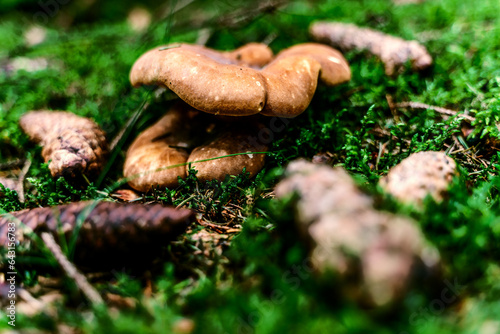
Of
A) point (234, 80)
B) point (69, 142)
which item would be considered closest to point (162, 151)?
point (69, 142)

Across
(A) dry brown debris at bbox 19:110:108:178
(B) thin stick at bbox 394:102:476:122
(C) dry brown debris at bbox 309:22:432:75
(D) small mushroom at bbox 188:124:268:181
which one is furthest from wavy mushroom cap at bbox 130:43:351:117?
(C) dry brown debris at bbox 309:22:432:75

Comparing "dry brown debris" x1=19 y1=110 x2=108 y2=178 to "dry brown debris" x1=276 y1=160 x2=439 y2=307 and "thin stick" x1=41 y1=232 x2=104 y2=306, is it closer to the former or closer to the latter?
"thin stick" x1=41 y1=232 x2=104 y2=306

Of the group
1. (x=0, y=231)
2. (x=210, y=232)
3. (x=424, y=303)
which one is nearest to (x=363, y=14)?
(x=210, y=232)

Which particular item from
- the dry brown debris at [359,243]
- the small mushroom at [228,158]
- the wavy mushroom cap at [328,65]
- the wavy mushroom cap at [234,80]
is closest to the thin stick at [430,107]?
the wavy mushroom cap at [328,65]

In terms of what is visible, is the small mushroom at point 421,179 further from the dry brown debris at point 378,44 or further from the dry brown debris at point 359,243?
the dry brown debris at point 378,44

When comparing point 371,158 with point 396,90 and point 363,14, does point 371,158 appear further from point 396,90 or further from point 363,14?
point 363,14

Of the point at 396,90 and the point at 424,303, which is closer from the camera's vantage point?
the point at 424,303
